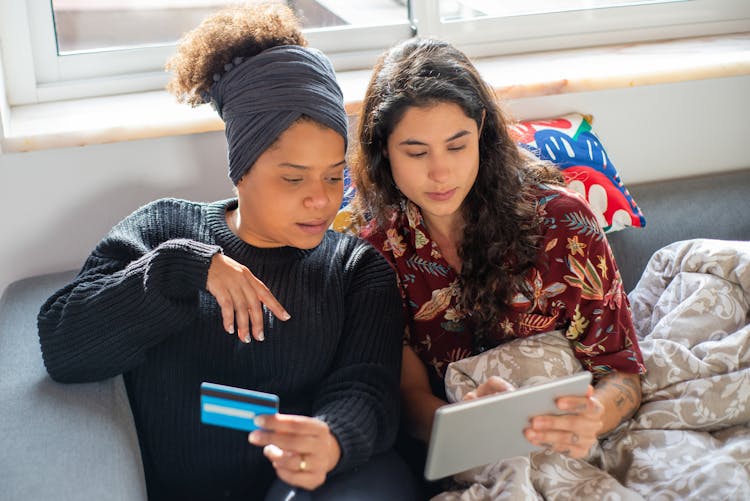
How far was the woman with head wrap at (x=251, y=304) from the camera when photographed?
4.27 ft

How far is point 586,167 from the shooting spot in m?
1.90

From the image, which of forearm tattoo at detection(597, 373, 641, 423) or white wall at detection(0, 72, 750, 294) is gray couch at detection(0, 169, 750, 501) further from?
forearm tattoo at detection(597, 373, 641, 423)

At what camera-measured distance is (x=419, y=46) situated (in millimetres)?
1483

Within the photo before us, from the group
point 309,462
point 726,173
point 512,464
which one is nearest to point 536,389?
point 512,464

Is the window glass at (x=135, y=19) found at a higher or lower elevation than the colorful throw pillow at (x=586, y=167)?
higher

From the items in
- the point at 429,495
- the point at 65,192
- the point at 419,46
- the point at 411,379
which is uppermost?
the point at 419,46

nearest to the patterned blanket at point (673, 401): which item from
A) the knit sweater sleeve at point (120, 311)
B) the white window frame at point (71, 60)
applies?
the knit sweater sleeve at point (120, 311)

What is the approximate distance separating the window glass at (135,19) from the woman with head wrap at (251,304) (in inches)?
24.7

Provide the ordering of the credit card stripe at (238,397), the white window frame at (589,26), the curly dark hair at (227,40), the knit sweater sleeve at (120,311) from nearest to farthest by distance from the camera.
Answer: the credit card stripe at (238,397)
the knit sweater sleeve at (120,311)
the curly dark hair at (227,40)
the white window frame at (589,26)

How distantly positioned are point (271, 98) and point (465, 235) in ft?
1.41

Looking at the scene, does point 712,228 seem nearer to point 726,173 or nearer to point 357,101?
point 726,173

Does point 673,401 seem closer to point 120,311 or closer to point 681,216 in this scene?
point 681,216

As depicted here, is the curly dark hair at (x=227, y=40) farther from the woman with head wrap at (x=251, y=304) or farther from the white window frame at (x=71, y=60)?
the white window frame at (x=71, y=60)

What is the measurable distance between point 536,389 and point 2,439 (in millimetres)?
773
